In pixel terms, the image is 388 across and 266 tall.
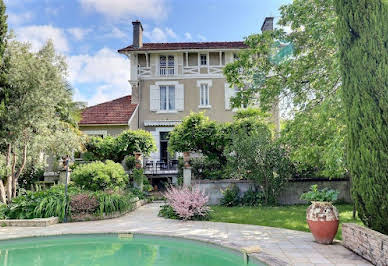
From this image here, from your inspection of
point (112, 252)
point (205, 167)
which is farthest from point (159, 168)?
point (112, 252)

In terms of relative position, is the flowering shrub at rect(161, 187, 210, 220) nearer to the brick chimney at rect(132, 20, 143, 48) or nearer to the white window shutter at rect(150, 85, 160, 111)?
the white window shutter at rect(150, 85, 160, 111)

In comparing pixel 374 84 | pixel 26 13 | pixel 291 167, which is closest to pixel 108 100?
pixel 26 13

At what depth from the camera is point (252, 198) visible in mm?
11289

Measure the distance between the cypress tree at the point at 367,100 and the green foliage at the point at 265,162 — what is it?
561 centimetres

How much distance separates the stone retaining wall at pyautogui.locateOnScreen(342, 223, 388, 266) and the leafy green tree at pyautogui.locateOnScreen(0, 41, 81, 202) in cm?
925

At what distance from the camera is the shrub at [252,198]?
11156mm

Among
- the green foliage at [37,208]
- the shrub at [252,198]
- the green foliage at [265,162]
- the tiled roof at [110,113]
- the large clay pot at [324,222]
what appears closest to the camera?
the large clay pot at [324,222]

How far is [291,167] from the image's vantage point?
11398 millimetres

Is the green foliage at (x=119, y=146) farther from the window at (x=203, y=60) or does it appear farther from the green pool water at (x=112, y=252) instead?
the green pool water at (x=112, y=252)

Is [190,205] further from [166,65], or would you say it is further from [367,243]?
[166,65]

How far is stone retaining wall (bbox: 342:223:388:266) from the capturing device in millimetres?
4215

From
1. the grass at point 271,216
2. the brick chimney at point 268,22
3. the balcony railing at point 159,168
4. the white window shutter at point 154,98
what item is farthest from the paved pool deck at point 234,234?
the brick chimney at point 268,22

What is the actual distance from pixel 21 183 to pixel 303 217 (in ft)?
47.1

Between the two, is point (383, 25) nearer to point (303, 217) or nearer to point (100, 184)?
point (303, 217)
